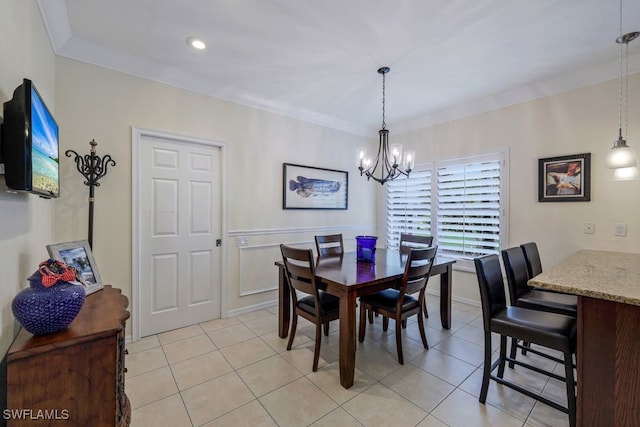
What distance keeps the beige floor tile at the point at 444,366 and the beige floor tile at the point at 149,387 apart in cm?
193

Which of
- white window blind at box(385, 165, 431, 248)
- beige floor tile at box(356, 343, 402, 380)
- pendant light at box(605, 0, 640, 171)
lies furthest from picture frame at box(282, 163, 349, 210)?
pendant light at box(605, 0, 640, 171)

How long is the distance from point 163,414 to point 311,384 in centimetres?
98

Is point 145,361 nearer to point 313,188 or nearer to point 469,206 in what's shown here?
point 313,188

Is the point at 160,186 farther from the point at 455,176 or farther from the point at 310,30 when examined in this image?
the point at 455,176

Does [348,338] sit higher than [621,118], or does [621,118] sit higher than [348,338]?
[621,118]

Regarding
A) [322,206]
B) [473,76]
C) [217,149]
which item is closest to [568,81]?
[473,76]

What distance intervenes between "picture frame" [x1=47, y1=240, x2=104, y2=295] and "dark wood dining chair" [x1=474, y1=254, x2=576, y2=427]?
2491 millimetres

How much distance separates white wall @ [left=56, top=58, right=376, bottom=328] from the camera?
7.72ft

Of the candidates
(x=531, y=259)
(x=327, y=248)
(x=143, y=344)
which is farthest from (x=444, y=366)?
(x=143, y=344)

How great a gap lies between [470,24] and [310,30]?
4.05 feet

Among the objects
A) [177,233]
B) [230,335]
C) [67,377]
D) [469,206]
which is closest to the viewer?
[67,377]

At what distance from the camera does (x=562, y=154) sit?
2.95 m

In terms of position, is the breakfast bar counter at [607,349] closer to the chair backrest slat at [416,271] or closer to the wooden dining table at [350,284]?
the chair backrest slat at [416,271]

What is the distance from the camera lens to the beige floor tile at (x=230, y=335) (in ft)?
8.73
